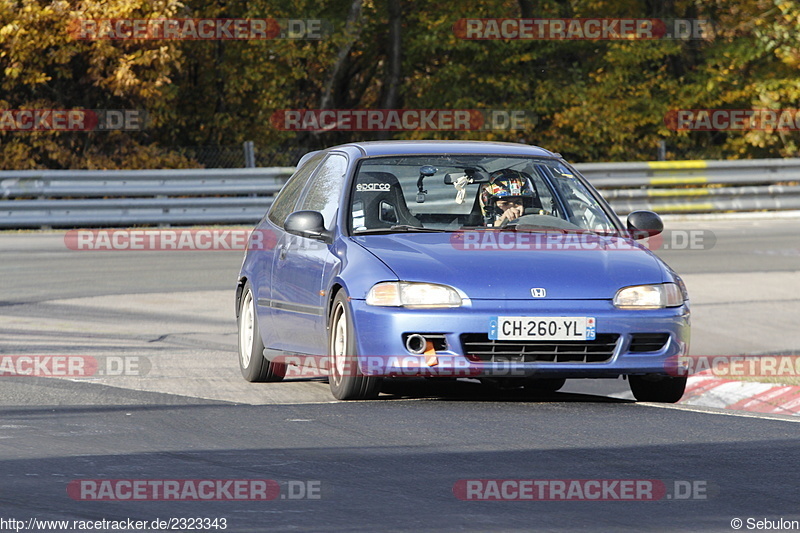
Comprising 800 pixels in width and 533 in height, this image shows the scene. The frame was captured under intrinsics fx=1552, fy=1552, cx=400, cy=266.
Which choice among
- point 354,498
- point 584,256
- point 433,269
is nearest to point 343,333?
point 433,269

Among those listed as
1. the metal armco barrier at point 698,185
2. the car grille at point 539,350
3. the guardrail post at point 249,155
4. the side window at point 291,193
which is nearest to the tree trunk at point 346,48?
the guardrail post at point 249,155

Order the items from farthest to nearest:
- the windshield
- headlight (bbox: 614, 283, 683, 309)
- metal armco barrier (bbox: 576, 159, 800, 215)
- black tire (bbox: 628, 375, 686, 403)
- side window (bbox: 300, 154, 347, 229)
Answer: metal armco barrier (bbox: 576, 159, 800, 215) → side window (bbox: 300, 154, 347, 229) → the windshield → black tire (bbox: 628, 375, 686, 403) → headlight (bbox: 614, 283, 683, 309)

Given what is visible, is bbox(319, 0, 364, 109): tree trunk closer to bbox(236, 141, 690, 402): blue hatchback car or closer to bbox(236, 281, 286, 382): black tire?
bbox(236, 281, 286, 382): black tire

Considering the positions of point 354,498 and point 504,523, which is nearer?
point 504,523

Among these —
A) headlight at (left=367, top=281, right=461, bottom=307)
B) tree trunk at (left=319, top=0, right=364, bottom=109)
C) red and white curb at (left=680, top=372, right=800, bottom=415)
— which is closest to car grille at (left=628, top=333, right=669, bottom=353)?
headlight at (left=367, top=281, right=461, bottom=307)

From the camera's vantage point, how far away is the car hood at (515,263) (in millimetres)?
8492

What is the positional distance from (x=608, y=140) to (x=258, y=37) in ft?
25.7

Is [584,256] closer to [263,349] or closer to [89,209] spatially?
→ [263,349]

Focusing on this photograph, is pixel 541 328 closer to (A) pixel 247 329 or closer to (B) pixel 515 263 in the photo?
(B) pixel 515 263

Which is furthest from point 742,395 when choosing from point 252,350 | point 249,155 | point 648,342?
point 249,155

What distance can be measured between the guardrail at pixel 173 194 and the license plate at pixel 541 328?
15839 mm

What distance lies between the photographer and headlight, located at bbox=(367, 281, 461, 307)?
8.45 m

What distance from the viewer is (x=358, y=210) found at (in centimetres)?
948

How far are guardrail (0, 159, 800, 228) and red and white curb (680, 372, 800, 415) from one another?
1395cm
